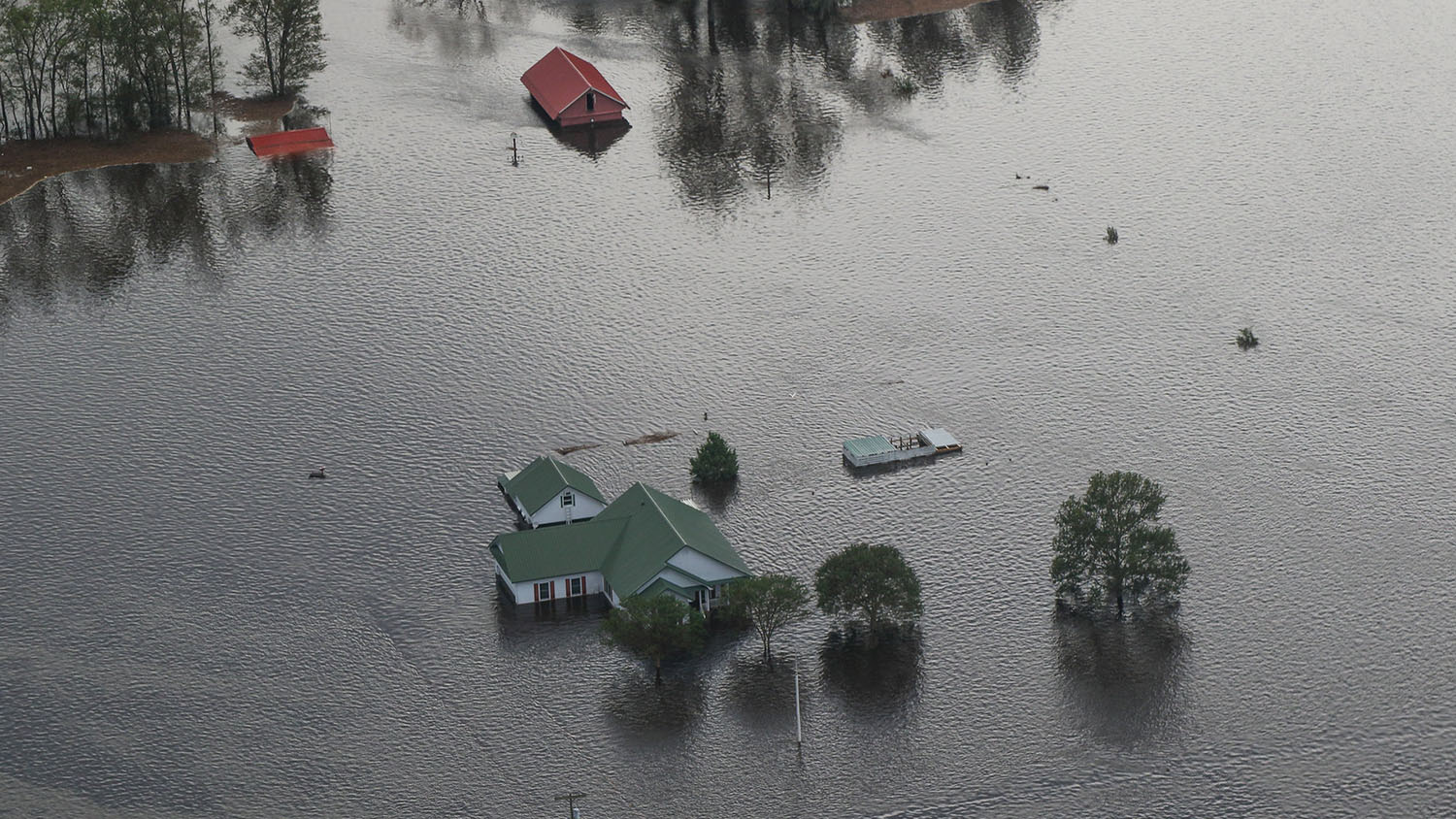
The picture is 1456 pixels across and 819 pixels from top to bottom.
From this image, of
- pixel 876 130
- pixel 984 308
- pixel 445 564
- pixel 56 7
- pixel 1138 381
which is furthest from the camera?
pixel 876 130

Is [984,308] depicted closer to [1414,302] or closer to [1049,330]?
[1049,330]

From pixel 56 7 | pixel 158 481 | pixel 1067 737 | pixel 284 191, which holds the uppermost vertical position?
pixel 56 7

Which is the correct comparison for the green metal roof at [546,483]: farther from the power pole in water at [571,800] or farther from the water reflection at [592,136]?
the water reflection at [592,136]

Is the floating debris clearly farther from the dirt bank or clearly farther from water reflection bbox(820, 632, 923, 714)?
the dirt bank

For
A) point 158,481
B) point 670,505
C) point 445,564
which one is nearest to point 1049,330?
point 670,505

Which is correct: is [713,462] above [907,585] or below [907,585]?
above

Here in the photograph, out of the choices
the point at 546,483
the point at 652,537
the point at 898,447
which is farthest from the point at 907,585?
the point at 546,483

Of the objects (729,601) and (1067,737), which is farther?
(729,601)

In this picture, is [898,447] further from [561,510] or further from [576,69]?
[576,69]
